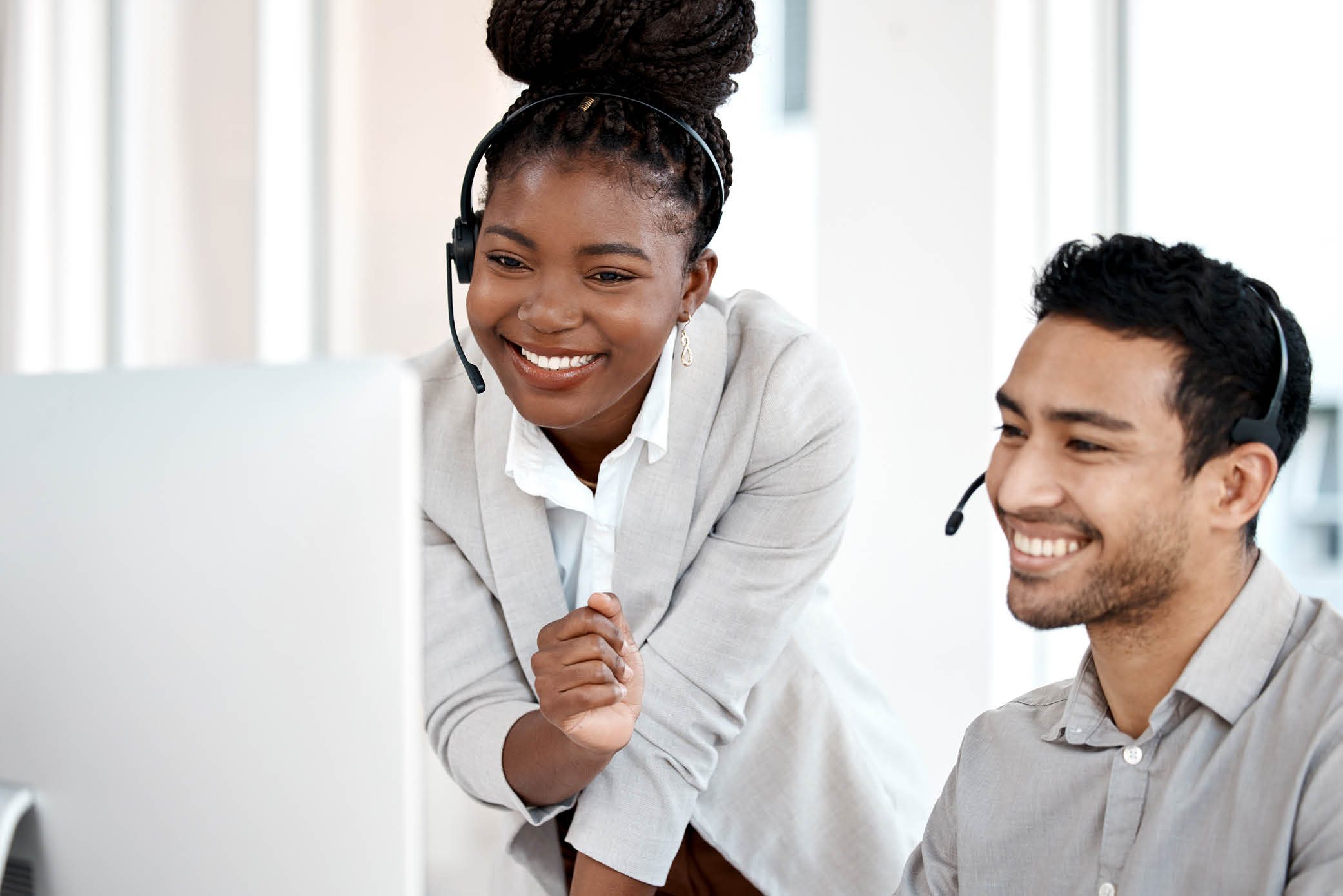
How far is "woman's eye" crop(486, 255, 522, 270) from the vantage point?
132 cm

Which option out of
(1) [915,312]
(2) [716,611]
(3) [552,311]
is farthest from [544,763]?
(1) [915,312]

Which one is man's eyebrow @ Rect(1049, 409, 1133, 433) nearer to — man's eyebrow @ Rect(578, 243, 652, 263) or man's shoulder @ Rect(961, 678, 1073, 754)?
man's shoulder @ Rect(961, 678, 1073, 754)


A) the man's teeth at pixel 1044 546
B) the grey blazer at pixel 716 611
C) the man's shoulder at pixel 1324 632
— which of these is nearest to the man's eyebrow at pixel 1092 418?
the man's teeth at pixel 1044 546

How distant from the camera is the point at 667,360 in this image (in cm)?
144

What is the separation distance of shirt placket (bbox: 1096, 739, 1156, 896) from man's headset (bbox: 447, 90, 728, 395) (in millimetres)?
713

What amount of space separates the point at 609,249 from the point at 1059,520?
0.52 meters

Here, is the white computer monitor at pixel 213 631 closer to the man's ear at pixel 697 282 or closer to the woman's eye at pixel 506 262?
the woman's eye at pixel 506 262

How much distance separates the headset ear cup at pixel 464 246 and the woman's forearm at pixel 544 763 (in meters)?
0.50

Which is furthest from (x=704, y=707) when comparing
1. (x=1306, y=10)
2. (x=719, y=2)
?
(x=1306, y=10)

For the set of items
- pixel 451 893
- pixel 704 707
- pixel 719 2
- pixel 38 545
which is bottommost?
pixel 451 893

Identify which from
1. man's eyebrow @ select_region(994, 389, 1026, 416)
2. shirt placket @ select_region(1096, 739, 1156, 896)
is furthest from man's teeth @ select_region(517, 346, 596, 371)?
shirt placket @ select_region(1096, 739, 1156, 896)

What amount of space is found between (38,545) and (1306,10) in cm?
227

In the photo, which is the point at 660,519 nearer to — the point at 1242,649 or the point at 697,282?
the point at 697,282

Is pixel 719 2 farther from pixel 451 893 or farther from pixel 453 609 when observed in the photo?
pixel 451 893
